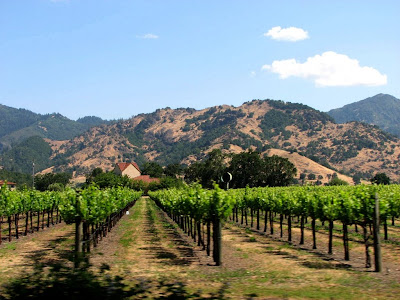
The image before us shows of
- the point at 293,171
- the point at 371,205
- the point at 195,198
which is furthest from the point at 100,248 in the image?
the point at 293,171

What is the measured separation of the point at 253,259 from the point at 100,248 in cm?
972

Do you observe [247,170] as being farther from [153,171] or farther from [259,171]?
[153,171]

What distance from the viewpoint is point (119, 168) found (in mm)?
191625

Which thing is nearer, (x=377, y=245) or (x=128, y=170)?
(x=377, y=245)

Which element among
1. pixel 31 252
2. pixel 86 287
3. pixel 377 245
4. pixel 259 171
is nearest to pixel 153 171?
pixel 259 171

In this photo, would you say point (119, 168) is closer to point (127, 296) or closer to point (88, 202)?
point (88, 202)

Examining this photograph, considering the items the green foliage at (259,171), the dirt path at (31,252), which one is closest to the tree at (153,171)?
the green foliage at (259,171)

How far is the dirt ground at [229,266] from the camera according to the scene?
1329 cm

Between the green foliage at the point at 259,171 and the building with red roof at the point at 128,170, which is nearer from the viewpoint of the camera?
the green foliage at the point at 259,171

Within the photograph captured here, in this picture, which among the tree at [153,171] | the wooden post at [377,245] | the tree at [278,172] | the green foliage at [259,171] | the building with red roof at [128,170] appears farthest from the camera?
→ the building with red roof at [128,170]

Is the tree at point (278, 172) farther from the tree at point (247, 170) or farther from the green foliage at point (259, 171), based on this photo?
the tree at point (247, 170)

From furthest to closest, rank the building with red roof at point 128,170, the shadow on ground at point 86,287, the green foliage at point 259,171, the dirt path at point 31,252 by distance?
the building with red roof at point 128,170, the green foliage at point 259,171, the dirt path at point 31,252, the shadow on ground at point 86,287

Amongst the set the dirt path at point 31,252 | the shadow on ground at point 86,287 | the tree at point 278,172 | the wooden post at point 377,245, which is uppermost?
the tree at point 278,172

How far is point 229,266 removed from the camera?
61.9 ft
